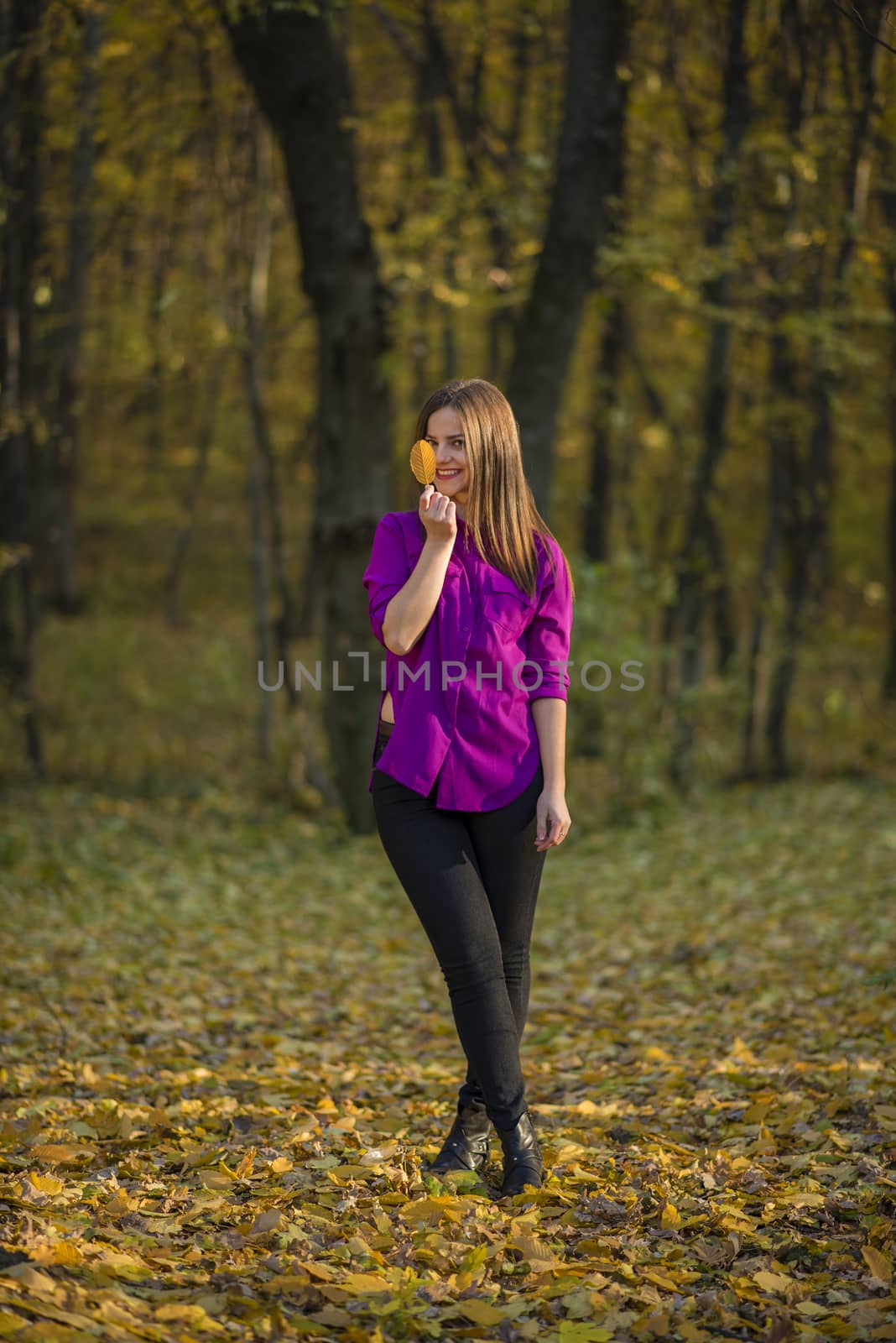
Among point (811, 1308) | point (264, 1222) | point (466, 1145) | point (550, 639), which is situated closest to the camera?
point (811, 1308)

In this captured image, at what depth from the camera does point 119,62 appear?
9.26 metres

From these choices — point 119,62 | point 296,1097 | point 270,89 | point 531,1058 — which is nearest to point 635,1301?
point 296,1097

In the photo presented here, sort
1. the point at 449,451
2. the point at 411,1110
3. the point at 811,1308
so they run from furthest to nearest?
the point at 411,1110
the point at 449,451
the point at 811,1308

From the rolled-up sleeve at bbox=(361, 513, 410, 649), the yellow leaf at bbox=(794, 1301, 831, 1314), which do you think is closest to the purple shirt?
the rolled-up sleeve at bbox=(361, 513, 410, 649)

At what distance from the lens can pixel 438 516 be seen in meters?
2.81

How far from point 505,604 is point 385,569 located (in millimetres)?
310

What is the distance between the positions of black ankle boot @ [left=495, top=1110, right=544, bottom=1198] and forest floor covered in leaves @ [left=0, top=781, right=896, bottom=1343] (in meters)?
0.05

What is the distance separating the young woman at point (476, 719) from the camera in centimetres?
295

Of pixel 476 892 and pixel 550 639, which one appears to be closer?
pixel 476 892

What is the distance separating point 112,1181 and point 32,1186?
9.1 inches

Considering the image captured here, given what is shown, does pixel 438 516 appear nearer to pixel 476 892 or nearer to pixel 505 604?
pixel 505 604

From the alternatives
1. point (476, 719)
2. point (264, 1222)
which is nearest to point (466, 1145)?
point (264, 1222)

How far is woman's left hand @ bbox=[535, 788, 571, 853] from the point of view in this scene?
3.00 metres

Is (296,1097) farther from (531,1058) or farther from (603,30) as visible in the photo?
(603,30)
